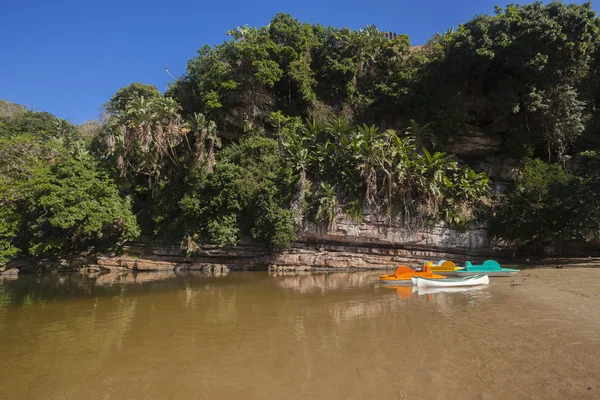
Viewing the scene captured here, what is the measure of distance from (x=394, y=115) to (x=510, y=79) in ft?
20.9

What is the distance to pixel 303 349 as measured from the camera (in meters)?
4.97

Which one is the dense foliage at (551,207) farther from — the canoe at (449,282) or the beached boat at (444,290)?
the beached boat at (444,290)

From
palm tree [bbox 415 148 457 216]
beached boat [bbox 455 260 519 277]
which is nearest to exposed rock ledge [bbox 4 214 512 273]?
palm tree [bbox 415 148 457 216]

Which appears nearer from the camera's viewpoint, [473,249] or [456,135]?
[473,249]

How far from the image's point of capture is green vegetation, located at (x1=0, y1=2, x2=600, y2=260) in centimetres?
1554

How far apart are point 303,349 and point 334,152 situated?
528 inches

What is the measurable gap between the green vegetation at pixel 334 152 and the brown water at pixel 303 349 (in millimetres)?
8146

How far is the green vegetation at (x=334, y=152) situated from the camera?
15539 millimetres

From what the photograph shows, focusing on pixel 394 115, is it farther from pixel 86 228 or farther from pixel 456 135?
pixel 86 228

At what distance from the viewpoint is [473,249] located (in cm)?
1688

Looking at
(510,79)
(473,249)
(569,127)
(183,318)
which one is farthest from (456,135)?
(183,318)

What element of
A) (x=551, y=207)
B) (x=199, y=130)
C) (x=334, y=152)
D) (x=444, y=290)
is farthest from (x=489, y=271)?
(x=199, y=130)

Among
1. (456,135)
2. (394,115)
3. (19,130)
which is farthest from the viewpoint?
(19,130)

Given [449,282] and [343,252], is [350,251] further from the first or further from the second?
[449,282]
